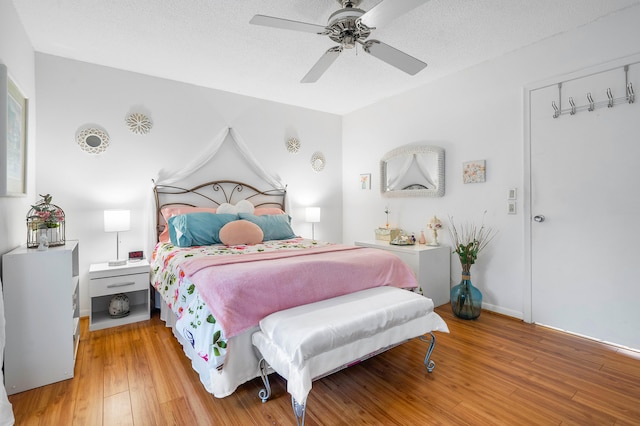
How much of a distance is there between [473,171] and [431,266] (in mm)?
1156

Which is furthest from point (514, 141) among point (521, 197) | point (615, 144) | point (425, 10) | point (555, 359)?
point (555, 359)

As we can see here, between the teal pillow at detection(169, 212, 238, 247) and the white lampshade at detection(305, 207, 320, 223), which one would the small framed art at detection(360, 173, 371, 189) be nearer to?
the white lampshade at detection(305, 207, 320, 223)

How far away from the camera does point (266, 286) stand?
1.97 m

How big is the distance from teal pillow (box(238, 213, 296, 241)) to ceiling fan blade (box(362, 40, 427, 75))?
2133 mm

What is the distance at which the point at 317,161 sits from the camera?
500 centimetres

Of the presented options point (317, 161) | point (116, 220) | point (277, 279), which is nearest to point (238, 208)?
point (116, 220)

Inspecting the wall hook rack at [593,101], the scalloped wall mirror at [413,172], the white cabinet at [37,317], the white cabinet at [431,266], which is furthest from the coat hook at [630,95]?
the white cabinet at [37,317]

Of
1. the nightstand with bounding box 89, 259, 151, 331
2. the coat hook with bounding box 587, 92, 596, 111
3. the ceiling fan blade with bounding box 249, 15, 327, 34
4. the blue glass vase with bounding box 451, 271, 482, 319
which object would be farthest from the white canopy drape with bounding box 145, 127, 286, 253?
the coat hook with bounding box 587, 92, 596, 111

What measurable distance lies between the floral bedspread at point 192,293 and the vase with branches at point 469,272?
1546 mm

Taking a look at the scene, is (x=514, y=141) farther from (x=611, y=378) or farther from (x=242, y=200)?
(x=242, y=200)

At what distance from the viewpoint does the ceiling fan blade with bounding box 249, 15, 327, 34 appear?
6.44ft

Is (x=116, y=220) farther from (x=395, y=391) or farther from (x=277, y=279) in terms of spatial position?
(x=395, y=391)

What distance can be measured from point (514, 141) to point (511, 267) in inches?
50.5

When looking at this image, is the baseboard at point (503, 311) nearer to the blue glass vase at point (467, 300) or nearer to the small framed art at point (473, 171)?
the blue glass vase at point (467, 300)
